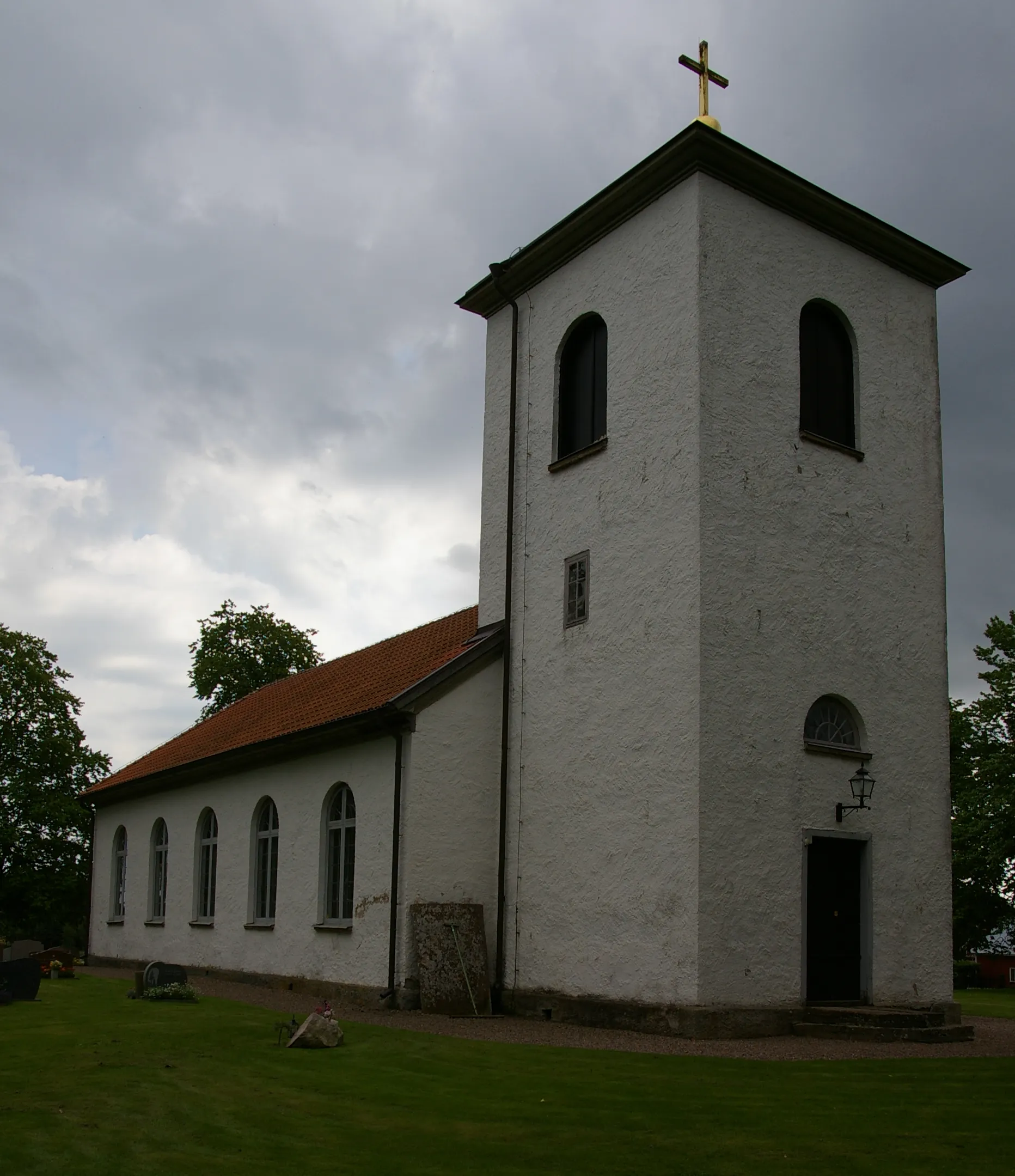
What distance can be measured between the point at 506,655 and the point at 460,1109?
9.35m

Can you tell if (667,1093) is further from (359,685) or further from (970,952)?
(970,952)

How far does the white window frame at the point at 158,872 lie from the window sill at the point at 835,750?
14951 millimetres

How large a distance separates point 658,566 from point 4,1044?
8.56 meters

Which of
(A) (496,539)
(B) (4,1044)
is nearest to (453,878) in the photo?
(A) (496,539)

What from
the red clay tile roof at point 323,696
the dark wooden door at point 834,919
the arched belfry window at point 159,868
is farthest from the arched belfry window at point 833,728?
the arched belfry window at point 159,868

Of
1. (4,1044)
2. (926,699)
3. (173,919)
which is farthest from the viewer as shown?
(173,919)

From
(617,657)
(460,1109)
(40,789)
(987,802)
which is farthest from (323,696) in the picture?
(987,802)

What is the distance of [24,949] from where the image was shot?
22.3m

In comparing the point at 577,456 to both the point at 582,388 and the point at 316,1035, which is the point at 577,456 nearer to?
the point at 582,388

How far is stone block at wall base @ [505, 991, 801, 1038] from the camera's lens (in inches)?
535

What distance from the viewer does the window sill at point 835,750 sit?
15.1 metres

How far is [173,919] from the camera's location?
24.6 metres

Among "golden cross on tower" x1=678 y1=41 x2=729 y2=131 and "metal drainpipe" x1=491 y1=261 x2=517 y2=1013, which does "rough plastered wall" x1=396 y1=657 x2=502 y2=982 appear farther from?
"golden cross on tower" x1=678 y1=41 x2=729 y2=131

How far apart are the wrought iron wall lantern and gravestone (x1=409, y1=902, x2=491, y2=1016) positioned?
4864 mm
